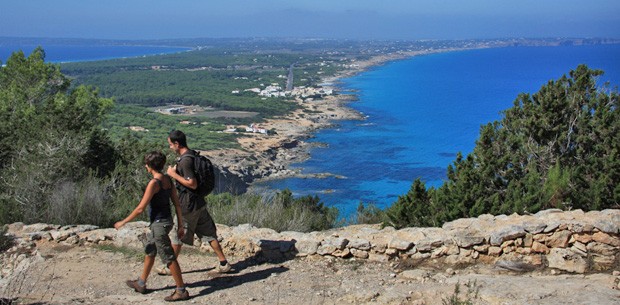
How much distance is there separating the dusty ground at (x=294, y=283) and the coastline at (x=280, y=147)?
601 inches

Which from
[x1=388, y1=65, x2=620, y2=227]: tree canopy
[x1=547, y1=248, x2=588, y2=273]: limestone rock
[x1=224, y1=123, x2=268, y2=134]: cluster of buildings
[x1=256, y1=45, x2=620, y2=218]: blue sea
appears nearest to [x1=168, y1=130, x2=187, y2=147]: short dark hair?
[x1=547, y1=248, x2=588, y2=273]: limestone rock

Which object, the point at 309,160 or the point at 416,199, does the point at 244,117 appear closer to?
the point at 309,160

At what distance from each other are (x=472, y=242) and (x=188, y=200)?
3.46 metres

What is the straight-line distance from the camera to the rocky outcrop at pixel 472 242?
244 inches

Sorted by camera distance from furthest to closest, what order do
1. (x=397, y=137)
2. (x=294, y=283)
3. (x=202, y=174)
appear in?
(x=397, y=137)
(x=294, y=283)
(x=202, y=174)

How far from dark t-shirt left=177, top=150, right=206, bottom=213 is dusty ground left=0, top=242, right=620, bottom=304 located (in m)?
0.91

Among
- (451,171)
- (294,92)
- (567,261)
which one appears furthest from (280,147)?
(294,92)

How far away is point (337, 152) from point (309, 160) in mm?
4064

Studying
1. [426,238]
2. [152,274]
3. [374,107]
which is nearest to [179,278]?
[152,274]

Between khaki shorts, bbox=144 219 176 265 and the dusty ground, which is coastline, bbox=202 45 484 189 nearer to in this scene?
the dusty ground

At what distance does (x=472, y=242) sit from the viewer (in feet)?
21.1

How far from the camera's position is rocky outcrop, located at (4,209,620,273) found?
620 centimetres

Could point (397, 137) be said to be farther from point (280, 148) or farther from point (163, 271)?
point (163, 271)

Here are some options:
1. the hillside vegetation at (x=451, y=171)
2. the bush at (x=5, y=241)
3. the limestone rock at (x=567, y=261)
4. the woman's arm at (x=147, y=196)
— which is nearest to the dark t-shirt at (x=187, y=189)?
the woman's arm at (x=147, y=196)
